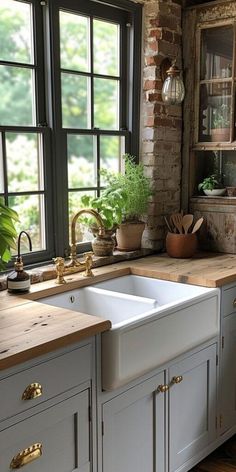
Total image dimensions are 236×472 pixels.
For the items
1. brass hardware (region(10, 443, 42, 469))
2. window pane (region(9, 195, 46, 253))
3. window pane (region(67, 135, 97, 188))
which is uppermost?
window pane (region(67, 135, 97, 188))

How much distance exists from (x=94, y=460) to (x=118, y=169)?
5.80ft

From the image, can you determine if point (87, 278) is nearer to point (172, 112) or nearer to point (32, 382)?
point (32, 382)

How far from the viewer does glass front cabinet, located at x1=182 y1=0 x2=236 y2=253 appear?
3.11m

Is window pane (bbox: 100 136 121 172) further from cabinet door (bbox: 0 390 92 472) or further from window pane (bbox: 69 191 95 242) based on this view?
cabinet door (bbox: 0 390 92 472)

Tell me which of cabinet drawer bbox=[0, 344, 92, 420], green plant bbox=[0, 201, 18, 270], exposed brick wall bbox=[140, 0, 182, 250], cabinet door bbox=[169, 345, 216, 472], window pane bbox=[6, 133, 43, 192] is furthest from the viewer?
exposed brick wall bbox=[140, 0, 182, 250]

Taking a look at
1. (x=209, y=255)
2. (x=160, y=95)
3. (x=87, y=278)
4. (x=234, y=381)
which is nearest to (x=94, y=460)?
(x=87, y=278)

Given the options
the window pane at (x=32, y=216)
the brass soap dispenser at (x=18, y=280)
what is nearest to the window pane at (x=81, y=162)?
the window pane at (x=32, y=216)

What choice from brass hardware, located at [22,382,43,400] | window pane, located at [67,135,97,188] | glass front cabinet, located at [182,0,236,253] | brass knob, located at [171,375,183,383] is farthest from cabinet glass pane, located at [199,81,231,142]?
brass hardware, located at [22,382,43,400]

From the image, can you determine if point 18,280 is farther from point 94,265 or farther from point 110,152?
point 110,152

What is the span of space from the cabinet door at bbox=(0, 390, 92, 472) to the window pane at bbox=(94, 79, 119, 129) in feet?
5.53

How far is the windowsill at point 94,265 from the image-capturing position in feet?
7.98

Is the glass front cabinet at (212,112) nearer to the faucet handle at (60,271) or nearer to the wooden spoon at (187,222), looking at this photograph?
the wooden spoon at (187,222)

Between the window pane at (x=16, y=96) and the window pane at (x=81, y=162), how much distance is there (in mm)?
299

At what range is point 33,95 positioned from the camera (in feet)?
8.55
